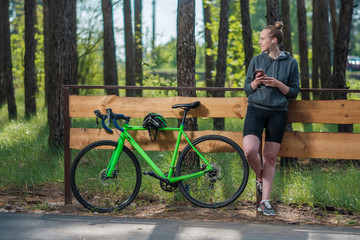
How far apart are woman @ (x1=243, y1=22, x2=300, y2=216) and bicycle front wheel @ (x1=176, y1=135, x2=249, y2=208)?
24cm

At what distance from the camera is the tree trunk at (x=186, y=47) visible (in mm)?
7273

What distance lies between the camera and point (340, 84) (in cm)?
970

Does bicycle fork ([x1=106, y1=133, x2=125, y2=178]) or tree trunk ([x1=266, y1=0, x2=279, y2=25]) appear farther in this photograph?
tree trunk ([x1=266, y1=0, x2=279, y2=25])

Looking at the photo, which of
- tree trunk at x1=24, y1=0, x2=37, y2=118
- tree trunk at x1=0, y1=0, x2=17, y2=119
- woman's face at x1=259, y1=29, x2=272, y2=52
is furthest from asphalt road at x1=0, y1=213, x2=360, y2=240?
tree trunk at x1=0, y1=0, x2=17, y2=119

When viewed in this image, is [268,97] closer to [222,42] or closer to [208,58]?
[222,42]

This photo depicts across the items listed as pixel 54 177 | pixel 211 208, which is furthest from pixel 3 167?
pixel 211 208

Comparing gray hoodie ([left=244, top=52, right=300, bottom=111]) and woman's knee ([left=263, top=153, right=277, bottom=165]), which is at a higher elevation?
gray hoodie ([left=244, top=52, right=300, bottom=111])

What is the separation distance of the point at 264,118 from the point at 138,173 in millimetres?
1622

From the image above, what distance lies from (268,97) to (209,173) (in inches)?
44.8

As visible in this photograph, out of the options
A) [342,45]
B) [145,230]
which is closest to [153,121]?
[145,230]

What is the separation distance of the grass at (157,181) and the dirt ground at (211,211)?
0.15 m

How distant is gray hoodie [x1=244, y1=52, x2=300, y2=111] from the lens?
5527mm

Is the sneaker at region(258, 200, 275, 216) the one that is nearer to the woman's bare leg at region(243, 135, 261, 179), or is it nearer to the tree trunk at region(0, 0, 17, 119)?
the woman's bare leg at region(243, 135, 261, 179)

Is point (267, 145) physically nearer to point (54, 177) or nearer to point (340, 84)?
point (54, 177)
